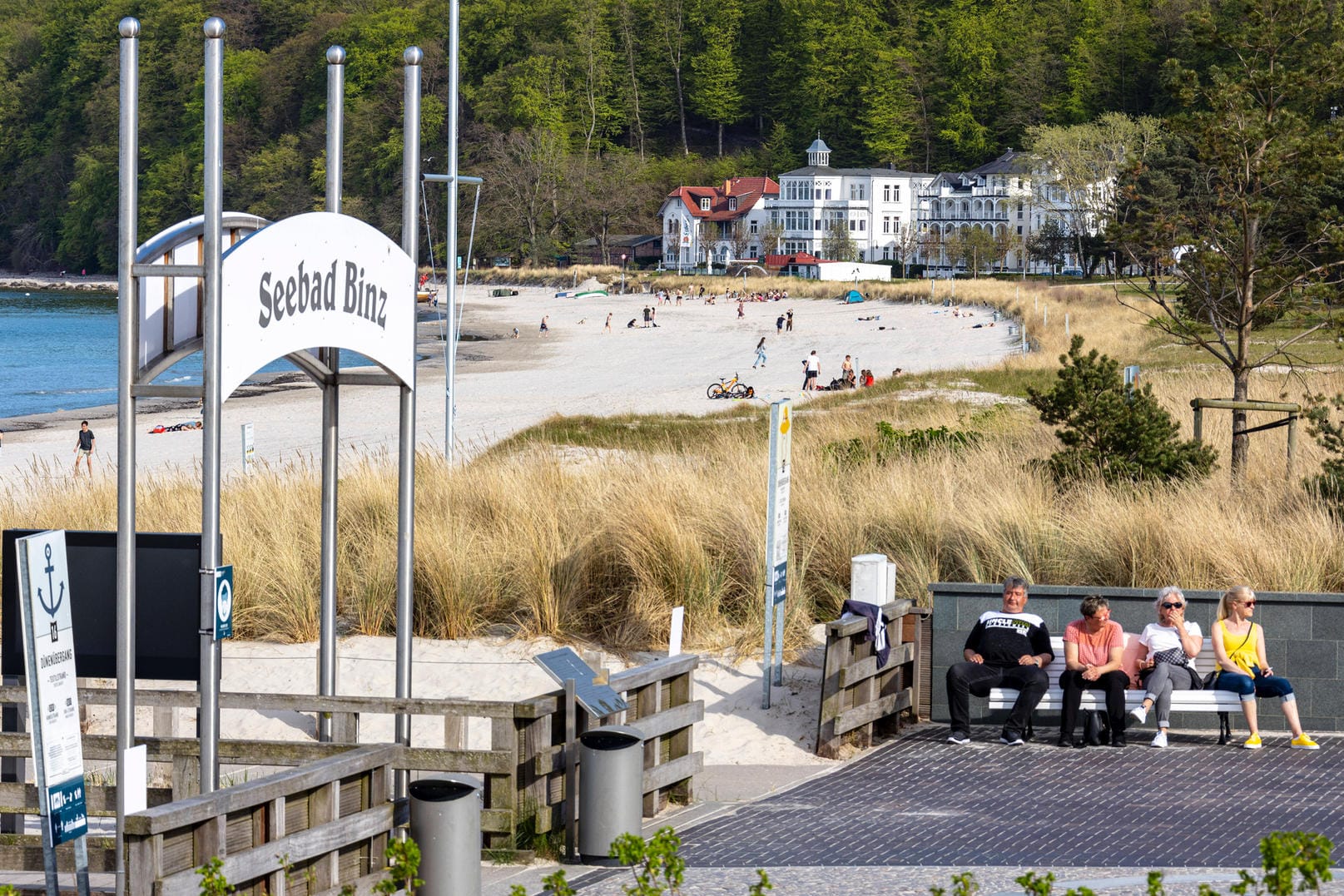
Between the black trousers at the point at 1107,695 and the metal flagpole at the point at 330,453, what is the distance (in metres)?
4.40

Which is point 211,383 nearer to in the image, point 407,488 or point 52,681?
point 52,681

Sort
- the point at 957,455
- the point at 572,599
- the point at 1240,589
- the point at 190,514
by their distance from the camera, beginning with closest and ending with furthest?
1. the point at 1240,589
2. the point at 572,599
3. the point at 190,514
4. the point at 957,455

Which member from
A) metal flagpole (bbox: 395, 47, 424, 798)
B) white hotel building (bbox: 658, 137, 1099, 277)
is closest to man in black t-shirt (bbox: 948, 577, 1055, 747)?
metal flagpole (bbox: 395, 47, 424, 798)

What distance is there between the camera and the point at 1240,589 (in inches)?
375

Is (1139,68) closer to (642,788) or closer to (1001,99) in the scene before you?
(1001,99)

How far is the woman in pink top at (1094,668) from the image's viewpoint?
9539 millimetres

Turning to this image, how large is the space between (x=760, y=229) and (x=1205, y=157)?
4850 inches

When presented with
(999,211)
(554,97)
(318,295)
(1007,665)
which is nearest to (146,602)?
(318,295)

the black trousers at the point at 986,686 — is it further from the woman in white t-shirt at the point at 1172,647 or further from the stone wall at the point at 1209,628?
the woman in white t-shirt at the point at 1172,647

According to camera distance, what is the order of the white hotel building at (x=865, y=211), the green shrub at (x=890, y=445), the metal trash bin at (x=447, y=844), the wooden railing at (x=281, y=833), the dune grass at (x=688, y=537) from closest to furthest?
the wooden railing at (x=281, y=833) → the metal trash bin at (x=447, y=844) → the dune grass at (x=688, y=537) → the green shrub at (x=890, y=445) → the white hotel building at (x=865, y=211)

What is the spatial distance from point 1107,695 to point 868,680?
143 cm

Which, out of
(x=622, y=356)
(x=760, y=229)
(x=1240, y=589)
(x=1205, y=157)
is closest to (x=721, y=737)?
(x=1240, y=589)

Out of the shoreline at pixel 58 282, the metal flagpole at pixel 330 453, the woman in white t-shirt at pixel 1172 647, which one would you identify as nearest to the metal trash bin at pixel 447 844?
the metal flagpole at pixel 330 453

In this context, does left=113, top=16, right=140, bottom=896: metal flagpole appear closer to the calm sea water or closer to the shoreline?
the calm sea water
